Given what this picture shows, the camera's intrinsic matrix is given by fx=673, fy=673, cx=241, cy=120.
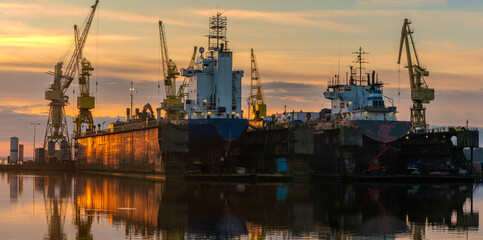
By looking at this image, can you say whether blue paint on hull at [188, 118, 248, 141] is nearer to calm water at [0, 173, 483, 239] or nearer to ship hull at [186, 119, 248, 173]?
ship hull at [186, 119, 248, 173]

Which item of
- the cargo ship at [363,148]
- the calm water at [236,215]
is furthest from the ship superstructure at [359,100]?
the calm water at [236,215]

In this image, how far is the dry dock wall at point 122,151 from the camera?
81.1 m

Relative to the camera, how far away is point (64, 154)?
136 m

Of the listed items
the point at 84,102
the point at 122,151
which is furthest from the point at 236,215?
the point at 84,102

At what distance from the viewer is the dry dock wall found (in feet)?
266

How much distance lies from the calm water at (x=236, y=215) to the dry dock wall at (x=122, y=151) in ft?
72.2

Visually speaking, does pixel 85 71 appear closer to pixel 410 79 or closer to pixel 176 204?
pixel 410 79

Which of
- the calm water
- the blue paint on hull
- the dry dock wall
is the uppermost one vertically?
the blue paint on hull

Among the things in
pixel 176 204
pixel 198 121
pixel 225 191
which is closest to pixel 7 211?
pixel 176 204

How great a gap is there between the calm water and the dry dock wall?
72.2ft

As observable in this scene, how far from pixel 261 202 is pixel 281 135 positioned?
35575 mm

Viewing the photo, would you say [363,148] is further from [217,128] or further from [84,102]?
[84,102]

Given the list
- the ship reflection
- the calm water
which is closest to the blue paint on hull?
the ship reflection

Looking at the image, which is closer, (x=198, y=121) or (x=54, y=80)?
(x=198, y=121)
